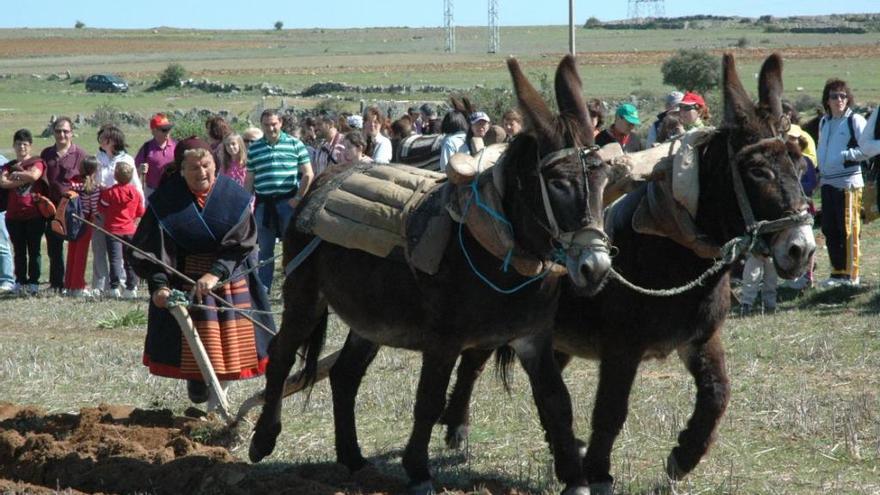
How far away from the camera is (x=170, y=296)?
8391 millimetres

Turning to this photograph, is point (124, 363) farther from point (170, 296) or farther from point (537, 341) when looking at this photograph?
point (537, 341)

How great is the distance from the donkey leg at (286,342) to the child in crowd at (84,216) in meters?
8.36

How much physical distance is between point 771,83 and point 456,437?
117 inches

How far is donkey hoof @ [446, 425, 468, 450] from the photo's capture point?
811 centimetres

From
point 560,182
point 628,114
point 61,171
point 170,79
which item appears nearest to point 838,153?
point 628,114

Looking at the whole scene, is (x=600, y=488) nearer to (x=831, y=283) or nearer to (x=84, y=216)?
(x=831, y=283)

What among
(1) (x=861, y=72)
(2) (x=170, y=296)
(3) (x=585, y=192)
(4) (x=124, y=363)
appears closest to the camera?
(3) (x=585, y=192)

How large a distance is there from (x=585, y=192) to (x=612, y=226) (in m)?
1.09

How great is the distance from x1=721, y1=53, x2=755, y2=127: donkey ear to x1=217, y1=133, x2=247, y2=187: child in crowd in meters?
9.06

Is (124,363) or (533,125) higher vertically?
(533,125)

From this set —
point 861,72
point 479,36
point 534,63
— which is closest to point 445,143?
point 861,72

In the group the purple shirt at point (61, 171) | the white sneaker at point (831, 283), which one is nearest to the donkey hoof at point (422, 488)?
the white sneaker at point (831, 283)

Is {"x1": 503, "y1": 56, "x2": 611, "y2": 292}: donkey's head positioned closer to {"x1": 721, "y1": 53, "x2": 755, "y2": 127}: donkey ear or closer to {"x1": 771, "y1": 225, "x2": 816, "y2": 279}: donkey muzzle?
{"x1": 721, "y1": 53, "x2": 755, "y2": 127}: donkey ear

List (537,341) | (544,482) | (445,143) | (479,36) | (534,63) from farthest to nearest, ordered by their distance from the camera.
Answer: (479,36), (534,63), (445,143), (544,482), (537,341)
